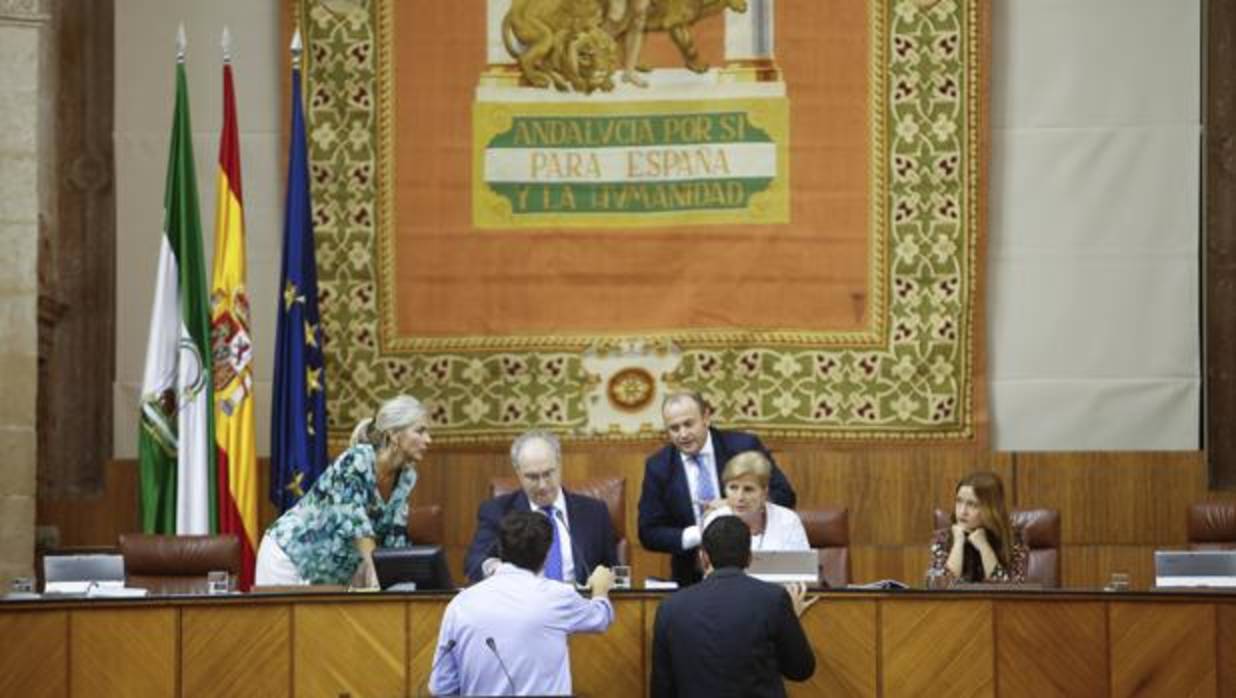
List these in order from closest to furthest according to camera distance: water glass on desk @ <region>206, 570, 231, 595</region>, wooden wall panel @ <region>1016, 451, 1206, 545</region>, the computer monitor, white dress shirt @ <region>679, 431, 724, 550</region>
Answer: the computer monitor, water glass on desk @ <region>206, 570, 231, 595</region>, white dress shirt @ <region>679, 431, 724, 550</region>, wooden wall panel @ <region>1016, 451, 1206, 545</region>

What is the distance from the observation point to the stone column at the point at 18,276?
394 inches

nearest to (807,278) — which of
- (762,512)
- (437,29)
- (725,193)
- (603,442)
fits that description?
(725,193)

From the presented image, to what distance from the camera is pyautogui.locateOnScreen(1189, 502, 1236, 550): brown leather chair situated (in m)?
9.63

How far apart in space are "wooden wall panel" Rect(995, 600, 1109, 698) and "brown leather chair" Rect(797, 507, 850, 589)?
1.47 m

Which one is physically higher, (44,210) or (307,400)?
(44,210)

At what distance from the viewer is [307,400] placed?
33.8 ft

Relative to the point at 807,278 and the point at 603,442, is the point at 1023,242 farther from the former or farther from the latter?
the point at 603,442

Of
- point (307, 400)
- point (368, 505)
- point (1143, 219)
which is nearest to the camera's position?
point (368, 505)

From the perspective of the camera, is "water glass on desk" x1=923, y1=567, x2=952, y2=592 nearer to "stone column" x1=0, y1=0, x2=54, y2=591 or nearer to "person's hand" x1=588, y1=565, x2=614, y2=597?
"person's hand" x1=588, y1=565, x2=614, y2=597

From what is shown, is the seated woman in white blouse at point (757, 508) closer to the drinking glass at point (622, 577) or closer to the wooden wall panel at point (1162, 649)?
the drinking glass at point (622, 577)

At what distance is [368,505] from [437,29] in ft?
11.8

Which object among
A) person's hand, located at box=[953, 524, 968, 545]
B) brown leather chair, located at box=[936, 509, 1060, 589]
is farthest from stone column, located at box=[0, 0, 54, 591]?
person's hand, located at box=[953, 524, 968, 545]

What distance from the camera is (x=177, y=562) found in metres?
8.91

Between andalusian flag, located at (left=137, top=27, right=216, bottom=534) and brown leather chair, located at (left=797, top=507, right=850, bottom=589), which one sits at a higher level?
andalusian flag, located at (left=137, top=27, right=216, bottom=534)
